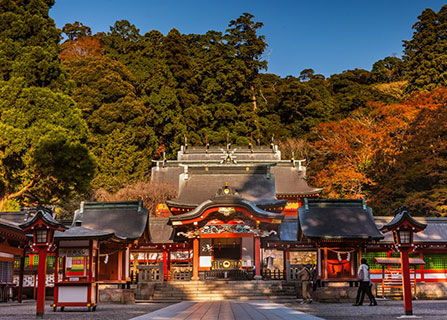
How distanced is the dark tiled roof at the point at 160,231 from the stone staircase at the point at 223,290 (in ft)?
9.90

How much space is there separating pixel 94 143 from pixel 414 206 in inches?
928

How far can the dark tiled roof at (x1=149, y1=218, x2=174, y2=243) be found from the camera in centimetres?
2384

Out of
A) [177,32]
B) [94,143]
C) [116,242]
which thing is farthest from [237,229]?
[177,32]

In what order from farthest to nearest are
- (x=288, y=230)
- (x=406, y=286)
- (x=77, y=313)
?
(x=288, y=230) → (x=77, y=313) → (x=406, y=286)

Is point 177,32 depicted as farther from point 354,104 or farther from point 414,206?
point 414,206

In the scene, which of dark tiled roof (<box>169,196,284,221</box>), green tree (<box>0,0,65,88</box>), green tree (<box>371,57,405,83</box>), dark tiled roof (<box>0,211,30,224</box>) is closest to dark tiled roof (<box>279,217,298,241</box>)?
dark tiled roof (<box>169,196,284,221</box>)

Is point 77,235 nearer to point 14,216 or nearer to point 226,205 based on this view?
point 226,205

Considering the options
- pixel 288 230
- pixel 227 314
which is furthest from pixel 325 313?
pixel 288 230

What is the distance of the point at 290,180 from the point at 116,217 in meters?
17.0

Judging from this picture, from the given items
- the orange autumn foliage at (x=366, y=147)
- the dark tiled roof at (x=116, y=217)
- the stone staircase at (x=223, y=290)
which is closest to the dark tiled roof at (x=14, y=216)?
the dark tiled roof at (x=116, y=217)

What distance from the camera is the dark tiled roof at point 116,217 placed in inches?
855

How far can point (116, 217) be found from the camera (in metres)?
22.8

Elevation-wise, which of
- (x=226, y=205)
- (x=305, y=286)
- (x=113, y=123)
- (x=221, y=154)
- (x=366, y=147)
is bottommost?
(x=305, y=286)

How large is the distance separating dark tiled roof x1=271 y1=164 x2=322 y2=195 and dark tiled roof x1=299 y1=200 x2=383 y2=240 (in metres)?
11.5
